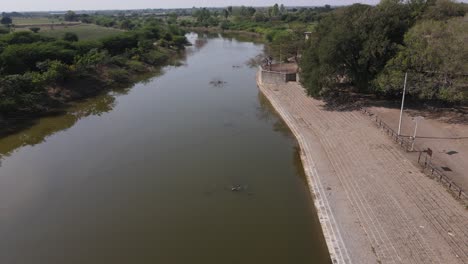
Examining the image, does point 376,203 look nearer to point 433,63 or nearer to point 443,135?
point 443,135

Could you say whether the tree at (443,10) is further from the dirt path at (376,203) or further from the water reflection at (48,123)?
the water reflection at (48,123)

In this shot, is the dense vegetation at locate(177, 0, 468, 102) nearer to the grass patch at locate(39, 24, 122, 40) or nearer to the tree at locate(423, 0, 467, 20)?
the tree at locate(423, 0, 467, 20)

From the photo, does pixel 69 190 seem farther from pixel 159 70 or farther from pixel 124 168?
pixel 159 70

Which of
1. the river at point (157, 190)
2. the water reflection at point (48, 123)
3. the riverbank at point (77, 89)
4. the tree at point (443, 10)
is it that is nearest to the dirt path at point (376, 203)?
the river at point (157, 190)

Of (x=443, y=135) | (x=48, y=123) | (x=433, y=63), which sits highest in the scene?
(x=433, y=63)

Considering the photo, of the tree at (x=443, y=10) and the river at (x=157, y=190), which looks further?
the tree at (x=443, y=10)

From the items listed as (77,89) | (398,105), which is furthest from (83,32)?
(398,105)

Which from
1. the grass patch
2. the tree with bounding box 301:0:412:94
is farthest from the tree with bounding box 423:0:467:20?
the grass patch
